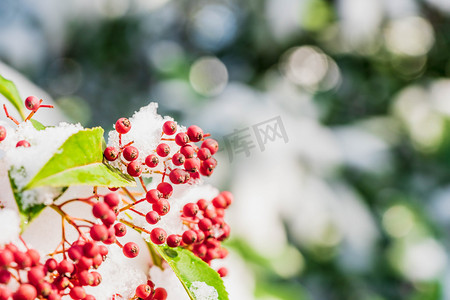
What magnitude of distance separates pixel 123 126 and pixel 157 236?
9 cm

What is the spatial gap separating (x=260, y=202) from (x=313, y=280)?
2.55ft

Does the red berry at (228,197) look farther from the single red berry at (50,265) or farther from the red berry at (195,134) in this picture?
the single red berry at (50,265)

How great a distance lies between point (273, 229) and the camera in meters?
1.05

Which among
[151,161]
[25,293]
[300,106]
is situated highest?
[300,106]

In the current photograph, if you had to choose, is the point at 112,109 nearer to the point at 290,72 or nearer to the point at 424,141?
the point at 290,72

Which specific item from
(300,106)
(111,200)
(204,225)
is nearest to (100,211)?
(111,200)

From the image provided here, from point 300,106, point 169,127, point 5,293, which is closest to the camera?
point 5,293

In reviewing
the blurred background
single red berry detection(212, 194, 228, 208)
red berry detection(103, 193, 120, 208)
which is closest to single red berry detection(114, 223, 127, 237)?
red berry detection(103, 193, 120, 208)

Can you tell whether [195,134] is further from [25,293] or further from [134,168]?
[25,293]

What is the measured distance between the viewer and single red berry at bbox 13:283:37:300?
0.90ft

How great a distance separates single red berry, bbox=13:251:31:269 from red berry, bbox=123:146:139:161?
0.11 m

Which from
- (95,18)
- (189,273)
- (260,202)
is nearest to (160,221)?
(189,273)

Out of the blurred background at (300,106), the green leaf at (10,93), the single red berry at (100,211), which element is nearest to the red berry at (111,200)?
the single red berry at (100,211)

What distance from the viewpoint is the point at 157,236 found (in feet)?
1.16
